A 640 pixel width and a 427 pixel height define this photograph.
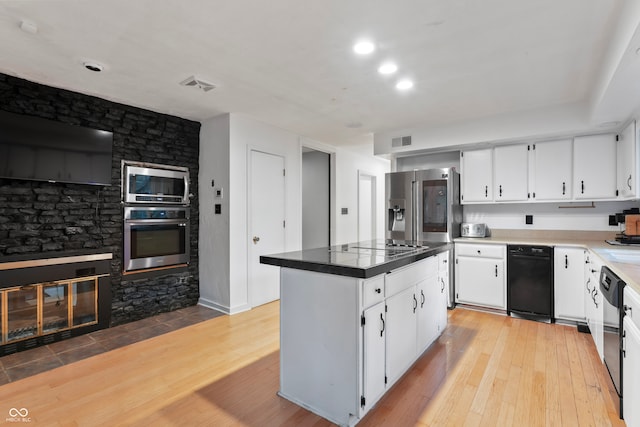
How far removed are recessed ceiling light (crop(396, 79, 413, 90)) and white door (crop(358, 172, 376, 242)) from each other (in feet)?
11.3

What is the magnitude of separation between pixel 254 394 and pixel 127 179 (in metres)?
2.79

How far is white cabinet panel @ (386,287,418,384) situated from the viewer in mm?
2148

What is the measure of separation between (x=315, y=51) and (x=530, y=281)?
3.39 m

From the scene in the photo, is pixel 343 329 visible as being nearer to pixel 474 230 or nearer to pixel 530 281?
pixel 530 281

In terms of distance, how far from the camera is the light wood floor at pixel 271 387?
6.48ft

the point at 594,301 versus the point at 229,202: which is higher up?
the point at 229,202

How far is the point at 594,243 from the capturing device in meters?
3.57

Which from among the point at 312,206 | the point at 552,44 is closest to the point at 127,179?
the point at 312,206

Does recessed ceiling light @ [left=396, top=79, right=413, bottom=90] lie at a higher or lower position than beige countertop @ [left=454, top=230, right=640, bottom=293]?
higher

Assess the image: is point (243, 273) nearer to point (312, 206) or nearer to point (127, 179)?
point (127, 179)

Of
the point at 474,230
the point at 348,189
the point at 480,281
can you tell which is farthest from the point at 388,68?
the point at 348,189

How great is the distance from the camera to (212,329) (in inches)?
136

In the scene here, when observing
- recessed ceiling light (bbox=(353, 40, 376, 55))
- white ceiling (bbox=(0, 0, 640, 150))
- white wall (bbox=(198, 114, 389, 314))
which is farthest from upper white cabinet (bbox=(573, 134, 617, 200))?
white wall (bbox=(198, 114, 389, 314))

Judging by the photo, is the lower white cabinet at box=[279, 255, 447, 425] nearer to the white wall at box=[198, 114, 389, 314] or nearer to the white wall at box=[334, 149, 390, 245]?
the white wall at box=[198, 114, 389, 314]
